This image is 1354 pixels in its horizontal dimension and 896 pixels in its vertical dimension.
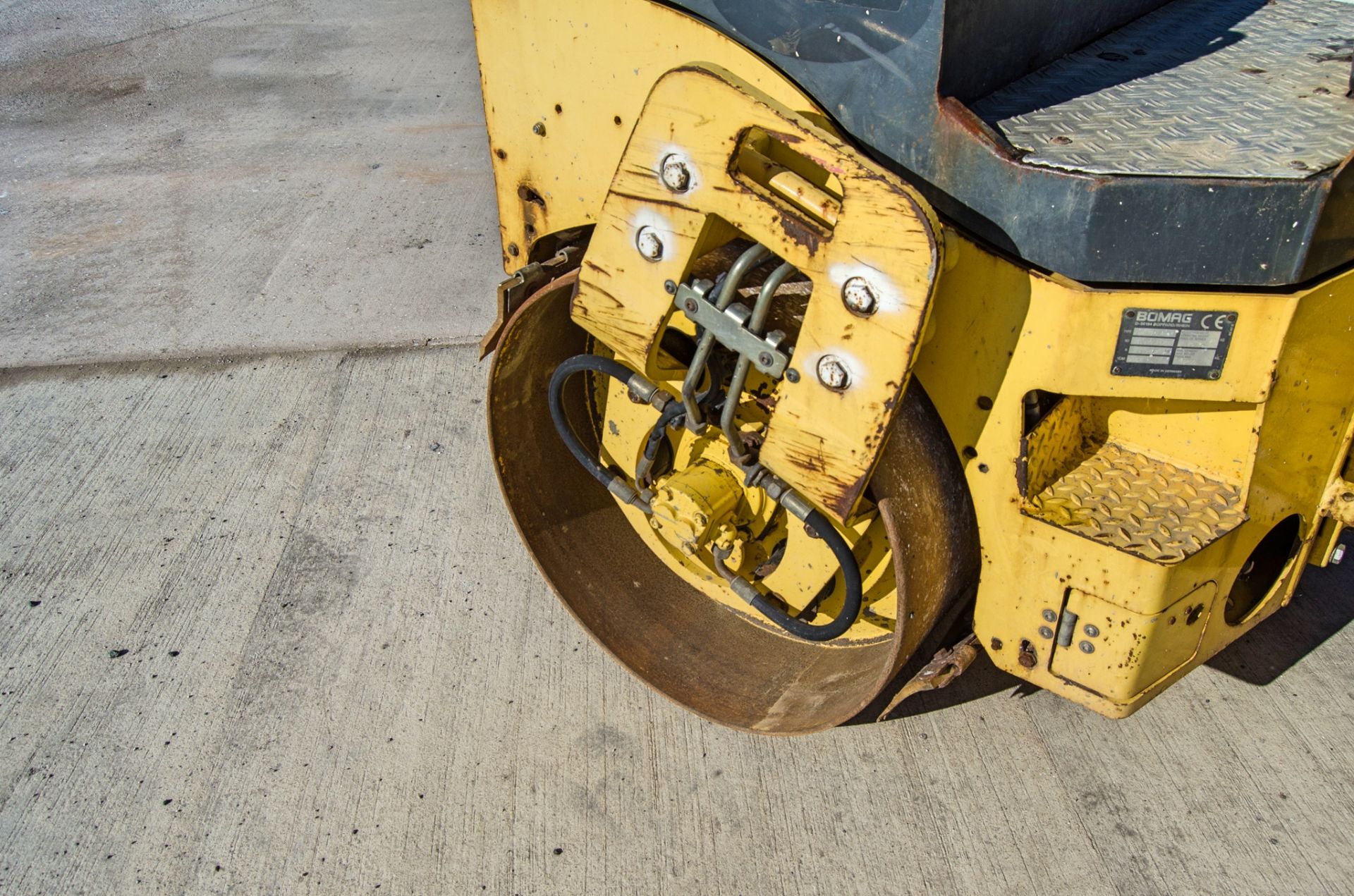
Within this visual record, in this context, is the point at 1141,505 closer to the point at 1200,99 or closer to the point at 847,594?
the point at 847,594

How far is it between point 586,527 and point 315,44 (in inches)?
191

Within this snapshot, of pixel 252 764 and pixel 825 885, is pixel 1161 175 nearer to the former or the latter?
pixel 825 885

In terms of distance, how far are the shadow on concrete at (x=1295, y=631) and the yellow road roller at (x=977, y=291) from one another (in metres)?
0.55

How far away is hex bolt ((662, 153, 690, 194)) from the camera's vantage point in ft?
5.76

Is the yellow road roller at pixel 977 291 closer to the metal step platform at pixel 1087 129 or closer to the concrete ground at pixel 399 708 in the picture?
the metal step platform at pixel 1087 129

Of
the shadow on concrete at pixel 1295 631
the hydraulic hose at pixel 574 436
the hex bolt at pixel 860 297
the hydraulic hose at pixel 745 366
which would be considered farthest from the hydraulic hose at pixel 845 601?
the shadow on concrete at pixel 1295 631

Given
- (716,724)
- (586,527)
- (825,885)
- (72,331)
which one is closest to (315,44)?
(72,331)

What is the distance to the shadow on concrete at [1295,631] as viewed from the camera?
8.42 ft

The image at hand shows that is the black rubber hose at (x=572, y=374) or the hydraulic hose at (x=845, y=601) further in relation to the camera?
the black rubber hose at (x=572, y=374)

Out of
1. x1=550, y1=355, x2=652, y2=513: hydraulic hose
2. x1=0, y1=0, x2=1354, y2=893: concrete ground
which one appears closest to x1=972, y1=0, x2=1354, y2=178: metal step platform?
x1=550, y1=355, x2=652, y2=513: hydraulic hose

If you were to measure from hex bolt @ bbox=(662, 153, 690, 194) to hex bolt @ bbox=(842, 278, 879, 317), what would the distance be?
33 cm

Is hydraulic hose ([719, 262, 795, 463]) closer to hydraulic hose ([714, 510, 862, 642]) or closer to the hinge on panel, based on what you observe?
hydraulic hose ([714, 510, 862, 642])

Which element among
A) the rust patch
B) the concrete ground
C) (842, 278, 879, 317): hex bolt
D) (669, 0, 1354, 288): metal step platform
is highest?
(669, 0, 1354, 288): metal step platform

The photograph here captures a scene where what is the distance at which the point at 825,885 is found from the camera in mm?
2152
